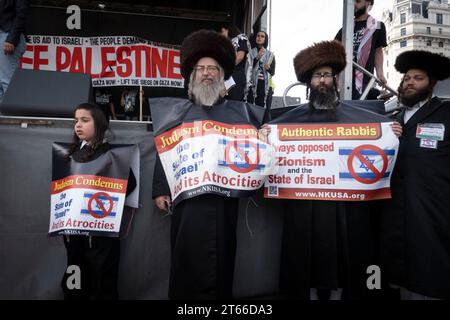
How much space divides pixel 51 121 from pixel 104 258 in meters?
1.33

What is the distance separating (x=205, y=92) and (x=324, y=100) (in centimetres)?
104

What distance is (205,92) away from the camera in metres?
3.18

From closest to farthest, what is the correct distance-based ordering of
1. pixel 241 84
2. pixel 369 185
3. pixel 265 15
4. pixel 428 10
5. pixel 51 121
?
pixel 369 185 → pixel 51 121 → pixel 241 84 → pixel 265 15 → pixel 428 10

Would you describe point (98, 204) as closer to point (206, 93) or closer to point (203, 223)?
point (203, 223)

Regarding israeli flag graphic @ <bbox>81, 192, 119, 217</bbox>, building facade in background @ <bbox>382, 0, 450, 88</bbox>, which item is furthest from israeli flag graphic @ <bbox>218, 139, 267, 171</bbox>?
building facade in background @ <bbox>382, 0, 450, 88</bbox>

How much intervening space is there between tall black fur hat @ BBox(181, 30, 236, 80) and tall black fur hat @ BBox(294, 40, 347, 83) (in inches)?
24.9

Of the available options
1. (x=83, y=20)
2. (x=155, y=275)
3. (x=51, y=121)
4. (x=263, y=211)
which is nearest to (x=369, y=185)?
(x=263, y=211)

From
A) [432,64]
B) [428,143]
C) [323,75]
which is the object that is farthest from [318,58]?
[428,143]

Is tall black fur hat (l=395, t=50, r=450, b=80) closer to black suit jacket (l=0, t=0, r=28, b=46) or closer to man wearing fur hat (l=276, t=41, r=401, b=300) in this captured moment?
man wearing fur hat (l=276, t=41, r=401, b=300)

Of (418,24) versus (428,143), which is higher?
(418,24)

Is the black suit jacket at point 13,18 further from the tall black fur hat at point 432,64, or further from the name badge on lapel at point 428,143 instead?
the name badge on lapel at point 428,143

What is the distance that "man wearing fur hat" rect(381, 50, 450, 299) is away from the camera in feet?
9.33

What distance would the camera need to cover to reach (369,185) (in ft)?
9.86
